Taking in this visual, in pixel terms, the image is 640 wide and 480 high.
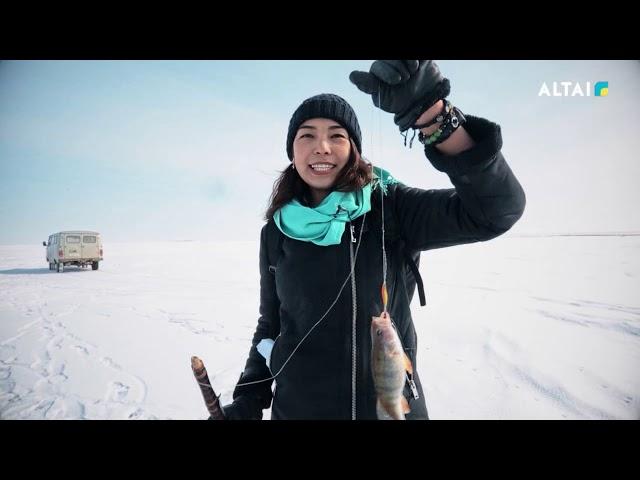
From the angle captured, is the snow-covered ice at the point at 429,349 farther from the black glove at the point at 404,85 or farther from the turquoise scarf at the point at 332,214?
the black glove at the point at 404,85

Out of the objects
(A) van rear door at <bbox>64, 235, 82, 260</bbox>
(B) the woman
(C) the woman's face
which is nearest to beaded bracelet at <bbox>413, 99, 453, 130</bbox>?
(B) the woman

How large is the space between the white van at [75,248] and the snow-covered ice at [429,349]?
7048 mm

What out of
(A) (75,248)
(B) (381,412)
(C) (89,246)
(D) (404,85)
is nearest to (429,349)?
(B) (381,412)

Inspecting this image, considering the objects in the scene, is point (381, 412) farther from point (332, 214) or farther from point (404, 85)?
point (404, 85)

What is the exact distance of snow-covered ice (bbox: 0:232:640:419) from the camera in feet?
12.0

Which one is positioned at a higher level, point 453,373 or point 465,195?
point 465,195

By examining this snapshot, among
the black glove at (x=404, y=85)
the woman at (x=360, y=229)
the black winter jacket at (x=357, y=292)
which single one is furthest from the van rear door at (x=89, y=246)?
the black glove at (x=404, y=85)

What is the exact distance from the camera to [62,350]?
569 centimetres

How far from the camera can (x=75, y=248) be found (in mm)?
16547

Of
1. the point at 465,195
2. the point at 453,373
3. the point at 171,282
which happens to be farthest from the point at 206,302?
the point at 465,195

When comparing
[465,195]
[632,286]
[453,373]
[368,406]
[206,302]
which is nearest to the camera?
[465,195]
